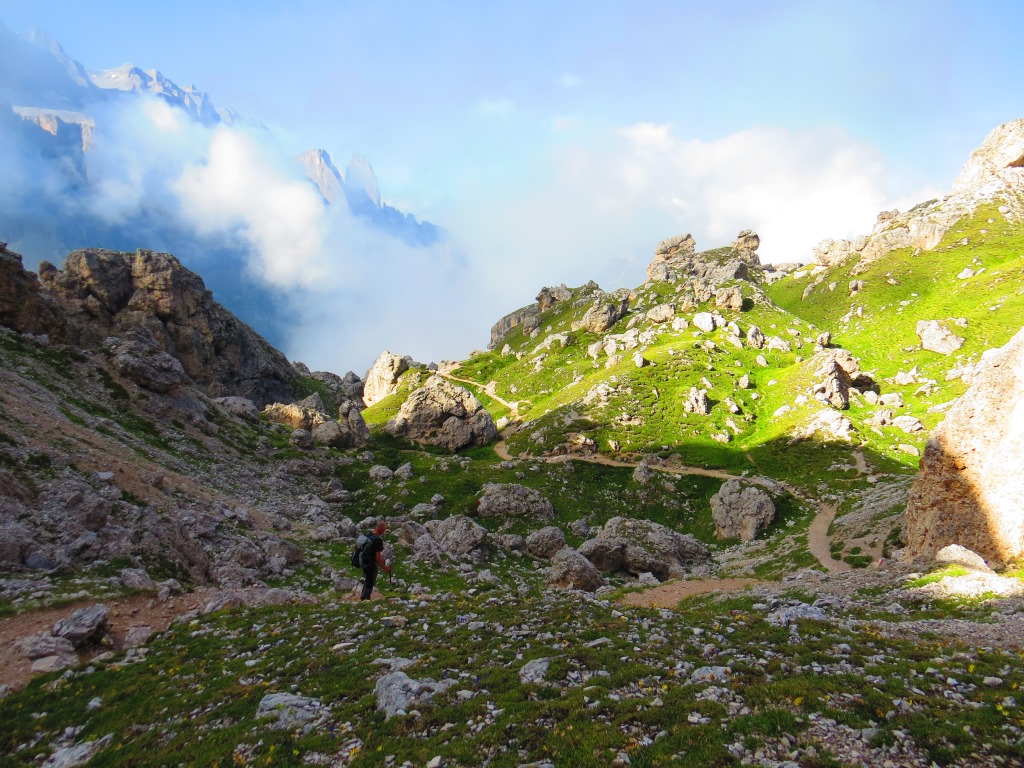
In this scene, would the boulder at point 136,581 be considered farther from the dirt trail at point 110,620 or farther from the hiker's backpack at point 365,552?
the hiker's backpack at point 365,552

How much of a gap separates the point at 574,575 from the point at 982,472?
28766 millimetres

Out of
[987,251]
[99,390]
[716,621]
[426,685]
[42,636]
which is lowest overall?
[716,621]

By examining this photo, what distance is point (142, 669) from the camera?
1722 cm

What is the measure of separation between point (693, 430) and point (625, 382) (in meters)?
23.8

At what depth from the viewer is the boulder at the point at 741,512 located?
61.2 m

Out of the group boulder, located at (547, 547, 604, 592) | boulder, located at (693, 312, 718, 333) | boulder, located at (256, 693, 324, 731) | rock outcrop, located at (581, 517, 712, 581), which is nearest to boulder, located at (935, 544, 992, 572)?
rock outcrop, located at (581, 517, 712, 581)

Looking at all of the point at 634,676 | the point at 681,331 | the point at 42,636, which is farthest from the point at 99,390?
the point at 681,331

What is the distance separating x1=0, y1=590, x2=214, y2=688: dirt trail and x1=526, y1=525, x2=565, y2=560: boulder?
1256 inches

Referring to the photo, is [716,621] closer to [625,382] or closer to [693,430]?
[693,430]

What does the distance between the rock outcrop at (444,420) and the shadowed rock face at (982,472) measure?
3535 inches

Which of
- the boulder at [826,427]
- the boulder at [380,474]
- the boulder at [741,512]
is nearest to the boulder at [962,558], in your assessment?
the boulder at [741,512]

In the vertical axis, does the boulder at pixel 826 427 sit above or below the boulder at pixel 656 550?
above

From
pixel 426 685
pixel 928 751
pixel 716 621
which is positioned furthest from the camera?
pixel 716 621

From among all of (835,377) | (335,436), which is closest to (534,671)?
(335,436)
